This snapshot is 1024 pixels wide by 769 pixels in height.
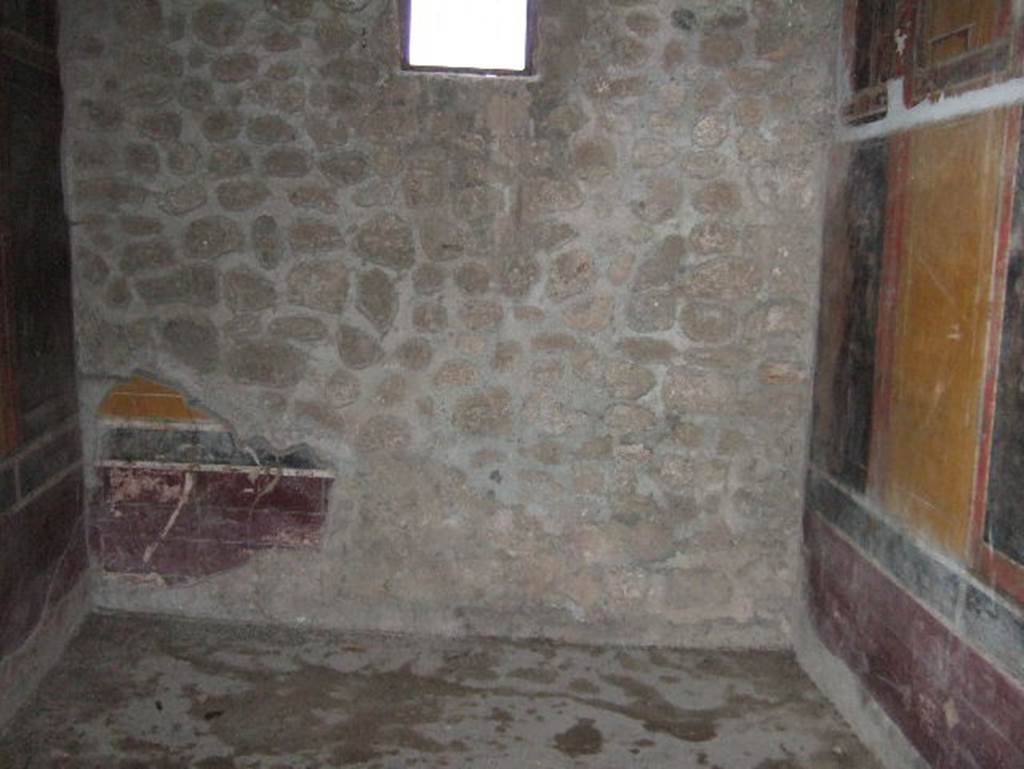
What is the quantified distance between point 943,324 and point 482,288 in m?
1.55

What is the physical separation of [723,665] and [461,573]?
3.32ft

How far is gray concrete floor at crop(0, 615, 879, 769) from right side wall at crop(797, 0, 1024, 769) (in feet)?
0.98

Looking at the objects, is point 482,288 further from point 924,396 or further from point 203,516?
point 924,396

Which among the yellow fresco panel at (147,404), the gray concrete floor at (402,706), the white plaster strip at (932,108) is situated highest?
the white plaster strip at (932,108)

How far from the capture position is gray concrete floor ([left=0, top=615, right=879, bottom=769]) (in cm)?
264

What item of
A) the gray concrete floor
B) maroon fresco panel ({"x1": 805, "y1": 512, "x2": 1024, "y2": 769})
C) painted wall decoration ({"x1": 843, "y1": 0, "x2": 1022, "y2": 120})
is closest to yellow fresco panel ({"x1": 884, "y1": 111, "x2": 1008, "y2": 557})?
painted wall decoration ({"x1": 843, "y1": 0, "x2": 1022, "y2": 120})

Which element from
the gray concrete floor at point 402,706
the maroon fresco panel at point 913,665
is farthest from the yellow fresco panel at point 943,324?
the gray concrete floor at point 402,706

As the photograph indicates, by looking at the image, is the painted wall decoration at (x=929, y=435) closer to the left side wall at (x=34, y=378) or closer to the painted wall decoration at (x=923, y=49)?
the painted wall decoration at (x=923, y=49)

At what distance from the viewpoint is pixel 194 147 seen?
3221mm

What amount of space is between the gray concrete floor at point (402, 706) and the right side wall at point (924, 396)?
0.30m

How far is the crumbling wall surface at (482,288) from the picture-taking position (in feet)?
10.4

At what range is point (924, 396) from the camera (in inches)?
94.2

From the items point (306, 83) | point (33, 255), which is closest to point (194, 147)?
point (306, 83)

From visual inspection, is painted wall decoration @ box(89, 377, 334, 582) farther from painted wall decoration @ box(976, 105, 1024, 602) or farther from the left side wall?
→ painted wall decoration @ box(976, 105, 1024, 602)
